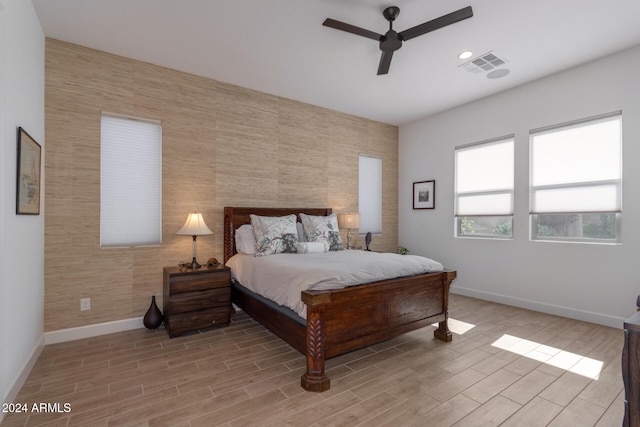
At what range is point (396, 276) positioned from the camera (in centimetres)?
275

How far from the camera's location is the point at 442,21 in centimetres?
233

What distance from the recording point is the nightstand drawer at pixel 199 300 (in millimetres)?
3051

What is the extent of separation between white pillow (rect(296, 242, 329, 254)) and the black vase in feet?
5.49

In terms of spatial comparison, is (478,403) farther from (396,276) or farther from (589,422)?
(396,276)

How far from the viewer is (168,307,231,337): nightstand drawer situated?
3047 mm

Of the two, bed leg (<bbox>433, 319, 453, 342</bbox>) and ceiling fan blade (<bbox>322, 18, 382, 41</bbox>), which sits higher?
ceiling fan blade (<bbox>322, 18, 382, 41</bbox>)

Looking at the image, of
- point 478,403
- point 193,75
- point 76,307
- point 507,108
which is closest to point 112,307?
point 76,307

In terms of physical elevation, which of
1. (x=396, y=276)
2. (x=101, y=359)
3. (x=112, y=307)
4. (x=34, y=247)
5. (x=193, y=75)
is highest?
(x=193, y=75)

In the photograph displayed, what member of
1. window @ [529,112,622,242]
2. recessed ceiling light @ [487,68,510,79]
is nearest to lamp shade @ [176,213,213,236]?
recessed ceiling light @ [487,68,510,79]

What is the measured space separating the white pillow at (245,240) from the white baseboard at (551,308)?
340cm

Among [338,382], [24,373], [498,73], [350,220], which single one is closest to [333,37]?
[498,73]

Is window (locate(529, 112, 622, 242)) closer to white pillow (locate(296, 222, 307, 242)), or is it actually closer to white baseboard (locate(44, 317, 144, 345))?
white pillow (locate(296, 222, 307, 242))

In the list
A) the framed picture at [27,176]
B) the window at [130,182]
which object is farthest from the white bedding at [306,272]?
the framed picture at [27,176]

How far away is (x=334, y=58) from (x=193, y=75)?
177cm
